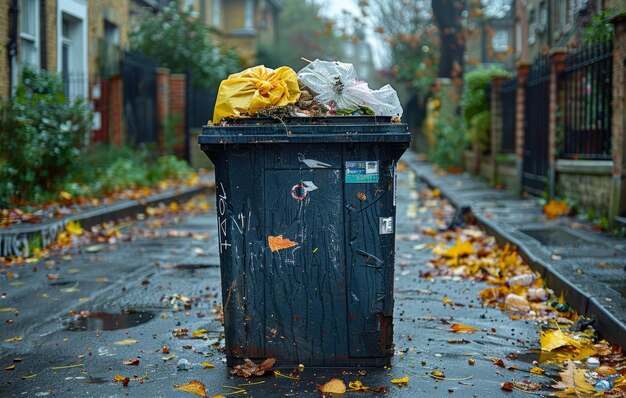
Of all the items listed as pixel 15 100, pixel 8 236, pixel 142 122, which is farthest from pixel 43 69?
pixel 8 236

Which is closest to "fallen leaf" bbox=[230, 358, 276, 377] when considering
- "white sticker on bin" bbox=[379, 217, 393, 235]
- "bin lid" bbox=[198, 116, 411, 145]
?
"white sticker on bin" bbox=[379, 217, 393, 235]

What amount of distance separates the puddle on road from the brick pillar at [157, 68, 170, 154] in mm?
15912

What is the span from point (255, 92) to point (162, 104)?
1781cm

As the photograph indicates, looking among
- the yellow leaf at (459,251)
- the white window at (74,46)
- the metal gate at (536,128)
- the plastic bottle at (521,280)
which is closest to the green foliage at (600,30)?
the metal gate at (536,128)

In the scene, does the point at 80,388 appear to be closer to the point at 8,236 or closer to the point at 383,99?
the point at 383,99

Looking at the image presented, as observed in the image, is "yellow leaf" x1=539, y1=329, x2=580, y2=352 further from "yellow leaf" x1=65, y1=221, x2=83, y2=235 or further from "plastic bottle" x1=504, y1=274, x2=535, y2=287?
"yellow leaf" x1=65, y1=221, x2=83, y2=235

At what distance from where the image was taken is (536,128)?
1412 cm

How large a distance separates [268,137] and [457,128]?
19.6m

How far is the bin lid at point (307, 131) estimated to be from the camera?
4.34 meters

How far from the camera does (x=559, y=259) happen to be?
7.39 m

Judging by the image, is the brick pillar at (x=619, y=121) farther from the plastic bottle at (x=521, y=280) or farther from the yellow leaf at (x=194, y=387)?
the yellow leaf at (x=194, y=387)

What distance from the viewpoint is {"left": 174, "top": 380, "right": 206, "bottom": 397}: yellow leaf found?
4160mm

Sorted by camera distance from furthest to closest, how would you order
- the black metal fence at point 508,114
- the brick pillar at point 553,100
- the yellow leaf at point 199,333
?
1. the black metal fence at point 508,114
2. the brick pillar at point 553,100
3. the yellow leaf at point 199,333

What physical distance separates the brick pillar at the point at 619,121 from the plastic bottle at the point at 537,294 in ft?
10.5
